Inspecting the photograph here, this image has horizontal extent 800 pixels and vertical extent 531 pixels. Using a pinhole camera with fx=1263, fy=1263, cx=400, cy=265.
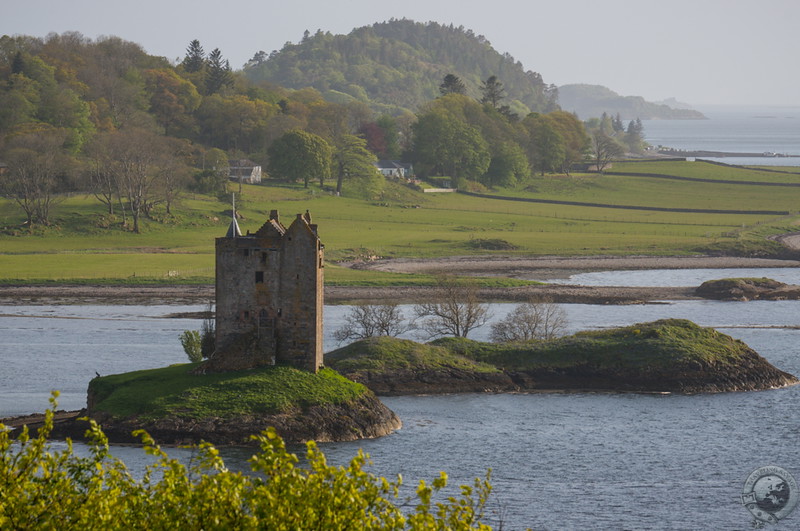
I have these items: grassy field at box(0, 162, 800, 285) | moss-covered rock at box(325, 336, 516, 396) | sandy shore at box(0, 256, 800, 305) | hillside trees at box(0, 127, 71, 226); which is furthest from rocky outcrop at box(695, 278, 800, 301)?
hillside trees at box(0, 127, 71, 226)

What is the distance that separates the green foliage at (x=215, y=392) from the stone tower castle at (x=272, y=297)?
1387mm

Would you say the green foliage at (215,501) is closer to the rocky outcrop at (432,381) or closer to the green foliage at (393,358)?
the rocky outcrop at (432,381)

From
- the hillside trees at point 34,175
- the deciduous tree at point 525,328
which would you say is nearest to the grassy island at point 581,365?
the deciduous tree at point 525,328

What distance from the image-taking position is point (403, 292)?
10912 cm

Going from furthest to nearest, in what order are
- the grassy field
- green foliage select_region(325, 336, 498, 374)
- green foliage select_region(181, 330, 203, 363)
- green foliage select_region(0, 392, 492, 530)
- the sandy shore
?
1. the grassy field
2. the sandy shore
3. green foliage select_region(325, 336, 498, 374)
4. green foliage select_region(181, 330, 203, 363)
5. green foliage select_region(0, 392, 492, 530)

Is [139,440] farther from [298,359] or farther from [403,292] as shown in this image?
[403,292]

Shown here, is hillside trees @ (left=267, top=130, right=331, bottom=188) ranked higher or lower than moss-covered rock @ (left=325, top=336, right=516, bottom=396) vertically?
higher

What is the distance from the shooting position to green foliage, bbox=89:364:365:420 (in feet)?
198

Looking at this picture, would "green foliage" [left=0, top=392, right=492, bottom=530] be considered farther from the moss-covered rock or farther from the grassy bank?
the grassy bank

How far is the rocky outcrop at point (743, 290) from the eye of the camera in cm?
11200

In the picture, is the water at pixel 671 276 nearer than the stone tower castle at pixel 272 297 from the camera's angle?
No

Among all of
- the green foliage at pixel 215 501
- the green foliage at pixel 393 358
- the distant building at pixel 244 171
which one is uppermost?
the distant building at pixel 244 171

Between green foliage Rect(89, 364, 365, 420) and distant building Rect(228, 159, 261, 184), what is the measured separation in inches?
4214

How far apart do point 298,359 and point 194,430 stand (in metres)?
7.72
